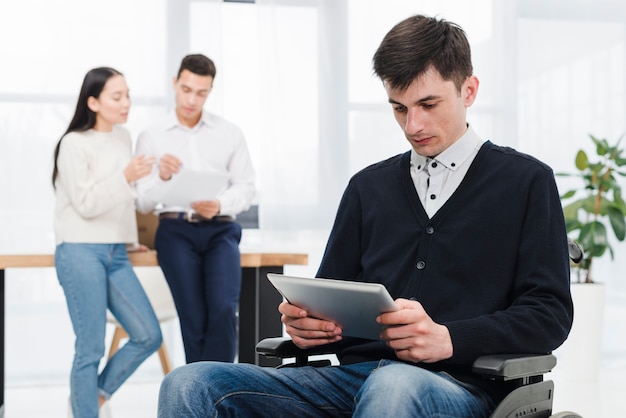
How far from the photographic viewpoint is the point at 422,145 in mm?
1613

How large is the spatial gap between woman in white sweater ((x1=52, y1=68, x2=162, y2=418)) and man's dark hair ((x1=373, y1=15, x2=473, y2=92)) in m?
1.51

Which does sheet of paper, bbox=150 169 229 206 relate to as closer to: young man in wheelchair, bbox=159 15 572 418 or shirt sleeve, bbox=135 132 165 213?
shirt sleeve, bbox=135 132 165 213

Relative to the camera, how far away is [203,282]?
9.73ft

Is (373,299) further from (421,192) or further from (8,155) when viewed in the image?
(8,155)

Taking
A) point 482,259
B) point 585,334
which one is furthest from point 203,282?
point 585,334

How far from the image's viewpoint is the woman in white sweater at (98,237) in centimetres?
285

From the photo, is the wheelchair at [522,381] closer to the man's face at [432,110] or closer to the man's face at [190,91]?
the man's face at [432,110]

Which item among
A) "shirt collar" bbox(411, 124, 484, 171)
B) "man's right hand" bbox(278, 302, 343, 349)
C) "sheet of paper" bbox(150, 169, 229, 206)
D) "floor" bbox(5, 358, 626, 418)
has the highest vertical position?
"shirt collar" bbox(411, 124, 484, 171)

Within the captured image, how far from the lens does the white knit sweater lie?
9.32 feet

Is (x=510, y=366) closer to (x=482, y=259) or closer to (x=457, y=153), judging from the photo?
(x=482, y=259)

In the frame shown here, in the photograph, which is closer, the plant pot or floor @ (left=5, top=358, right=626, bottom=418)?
floor @ (left=5, top=358, right=626, bottom=418)

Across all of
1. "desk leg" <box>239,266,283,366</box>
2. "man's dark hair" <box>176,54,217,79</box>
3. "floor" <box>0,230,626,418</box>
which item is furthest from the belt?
"floor" <box>0,230,626,418</box>

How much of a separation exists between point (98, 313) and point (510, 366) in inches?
76.4

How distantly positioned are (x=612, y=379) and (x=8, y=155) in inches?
137
